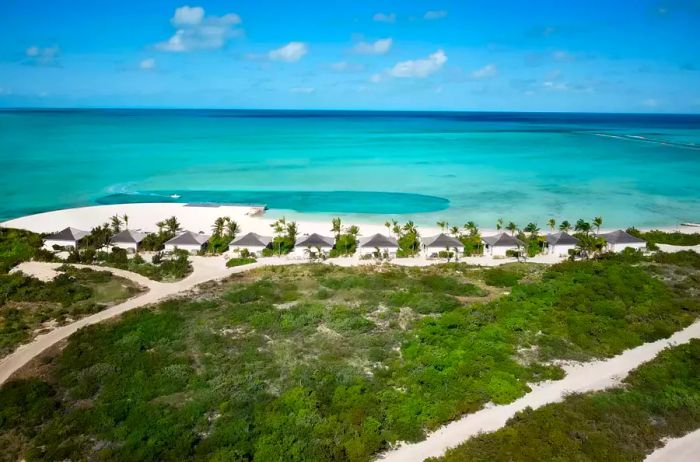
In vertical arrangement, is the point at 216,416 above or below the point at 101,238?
below

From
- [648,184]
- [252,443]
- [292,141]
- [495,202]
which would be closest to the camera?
[252,443]

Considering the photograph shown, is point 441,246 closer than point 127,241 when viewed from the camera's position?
Yes

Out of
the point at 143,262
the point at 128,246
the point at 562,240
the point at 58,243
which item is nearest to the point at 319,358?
the point at 143,262

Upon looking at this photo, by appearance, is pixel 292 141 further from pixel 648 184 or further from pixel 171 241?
pixel 171 241

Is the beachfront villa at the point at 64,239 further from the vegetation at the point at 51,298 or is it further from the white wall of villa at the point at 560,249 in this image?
the white wall of villa at the point at 560,249

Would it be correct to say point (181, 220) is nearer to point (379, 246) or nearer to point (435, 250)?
point (379, 246)

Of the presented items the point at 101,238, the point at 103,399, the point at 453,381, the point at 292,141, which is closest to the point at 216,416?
the point at 103,399

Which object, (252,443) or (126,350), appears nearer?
(252,443)

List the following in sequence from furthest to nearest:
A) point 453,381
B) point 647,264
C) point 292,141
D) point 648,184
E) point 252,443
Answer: point 292,141 < point 648,184 < point 647,264 < point 453,381 < point 252,443
